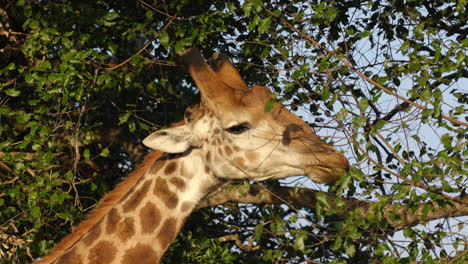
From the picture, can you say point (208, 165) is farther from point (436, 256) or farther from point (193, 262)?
point (436, 256)

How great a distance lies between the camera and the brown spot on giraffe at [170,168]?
223 inches

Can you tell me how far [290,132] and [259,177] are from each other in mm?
447

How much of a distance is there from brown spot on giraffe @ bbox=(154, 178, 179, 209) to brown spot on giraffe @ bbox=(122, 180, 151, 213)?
0.08 m

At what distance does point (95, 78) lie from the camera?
6.34 meters

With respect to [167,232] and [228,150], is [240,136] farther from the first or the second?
[167,232]

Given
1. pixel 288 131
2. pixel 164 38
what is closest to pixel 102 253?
pixel 288 131

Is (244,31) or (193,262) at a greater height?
(244,31)

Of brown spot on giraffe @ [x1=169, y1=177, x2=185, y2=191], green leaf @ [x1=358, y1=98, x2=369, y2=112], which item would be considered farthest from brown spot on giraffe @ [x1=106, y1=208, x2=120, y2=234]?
green leaf @ [x1=358, y1=98, x2=369, y2=112]

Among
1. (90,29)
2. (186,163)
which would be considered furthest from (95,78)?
(186,163)

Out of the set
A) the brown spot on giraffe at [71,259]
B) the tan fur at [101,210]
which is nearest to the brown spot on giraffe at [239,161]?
the tan fur at [101,210]

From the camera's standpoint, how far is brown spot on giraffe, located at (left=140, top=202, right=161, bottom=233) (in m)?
5.48

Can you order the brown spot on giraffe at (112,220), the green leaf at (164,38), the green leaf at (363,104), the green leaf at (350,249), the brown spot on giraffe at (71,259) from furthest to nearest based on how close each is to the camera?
the green leaf at (164,38) → the brown spot on giraffe at (112,220) → the brown spot on giraffe at (71,259) → the green leaf at (350,249) → the green leaf at (363,104)

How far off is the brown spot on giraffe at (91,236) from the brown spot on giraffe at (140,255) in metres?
0.26

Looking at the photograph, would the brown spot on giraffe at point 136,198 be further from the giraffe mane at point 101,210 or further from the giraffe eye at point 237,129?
the giraffe eye at point 237,129
